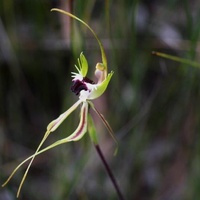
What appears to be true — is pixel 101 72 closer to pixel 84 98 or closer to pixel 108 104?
pixel 84 98

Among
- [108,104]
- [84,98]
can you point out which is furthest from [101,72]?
[108,104]

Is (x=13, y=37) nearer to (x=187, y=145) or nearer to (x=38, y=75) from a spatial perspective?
(x=38, y=75)

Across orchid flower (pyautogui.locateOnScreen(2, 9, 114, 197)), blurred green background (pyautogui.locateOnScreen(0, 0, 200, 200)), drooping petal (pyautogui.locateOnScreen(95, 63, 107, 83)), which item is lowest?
blurred green background (pyautogui.locateOnScreen(0, 0, 200, 200))

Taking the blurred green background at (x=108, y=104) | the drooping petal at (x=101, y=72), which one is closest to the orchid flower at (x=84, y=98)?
the drooping petal at (x=101, y=72)

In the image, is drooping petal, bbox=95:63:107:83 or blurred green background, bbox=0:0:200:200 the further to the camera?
blurred green background, bbox=0:0:200:200

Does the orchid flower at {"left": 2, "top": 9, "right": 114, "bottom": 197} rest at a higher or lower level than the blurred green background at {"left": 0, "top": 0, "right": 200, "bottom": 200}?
higher

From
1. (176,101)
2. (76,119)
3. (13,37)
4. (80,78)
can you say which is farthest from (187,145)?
(80,78)

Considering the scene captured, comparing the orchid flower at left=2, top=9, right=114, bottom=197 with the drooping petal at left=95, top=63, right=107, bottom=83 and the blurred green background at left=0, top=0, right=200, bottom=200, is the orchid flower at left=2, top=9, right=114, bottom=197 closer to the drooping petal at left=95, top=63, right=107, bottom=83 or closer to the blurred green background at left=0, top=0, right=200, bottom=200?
the drooping petal at left=95, top=63, right=107, bottom=83

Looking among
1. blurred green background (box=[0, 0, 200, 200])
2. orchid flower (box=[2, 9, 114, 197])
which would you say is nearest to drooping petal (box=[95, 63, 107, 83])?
orchid flower (box=[2, 9, 114, 197])
